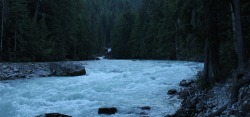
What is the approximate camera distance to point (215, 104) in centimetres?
979

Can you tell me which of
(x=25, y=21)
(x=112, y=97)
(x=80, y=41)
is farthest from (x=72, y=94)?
(x=80, y=41)

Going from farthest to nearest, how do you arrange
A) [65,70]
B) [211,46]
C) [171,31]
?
[171,31], [65,70], [211,46]

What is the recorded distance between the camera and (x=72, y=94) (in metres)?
15.3

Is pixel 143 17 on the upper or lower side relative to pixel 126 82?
upper

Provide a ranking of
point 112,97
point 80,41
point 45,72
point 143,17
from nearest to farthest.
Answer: point 112,97, point 45,72, point 80,41, point 143,17

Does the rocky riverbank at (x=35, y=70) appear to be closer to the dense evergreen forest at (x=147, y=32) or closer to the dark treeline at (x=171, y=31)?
the dense evergreen forest at (x=147, y=32)

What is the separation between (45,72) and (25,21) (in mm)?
12847

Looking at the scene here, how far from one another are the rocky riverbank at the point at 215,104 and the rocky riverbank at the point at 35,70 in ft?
44.9

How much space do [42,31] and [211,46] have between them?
3041 centimetres

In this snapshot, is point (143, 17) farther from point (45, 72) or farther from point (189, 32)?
point (189, 32)

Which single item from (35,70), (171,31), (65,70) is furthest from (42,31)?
(171,31)

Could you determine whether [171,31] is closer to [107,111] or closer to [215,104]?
[107,111]

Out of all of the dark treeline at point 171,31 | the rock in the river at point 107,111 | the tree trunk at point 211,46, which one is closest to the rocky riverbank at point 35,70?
the dark treeline at point 171,31

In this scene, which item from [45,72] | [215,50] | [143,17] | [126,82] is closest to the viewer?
[215,50]
